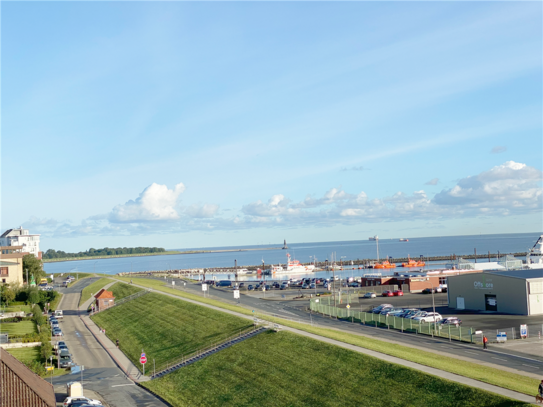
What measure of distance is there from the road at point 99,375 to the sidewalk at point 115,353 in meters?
0.59

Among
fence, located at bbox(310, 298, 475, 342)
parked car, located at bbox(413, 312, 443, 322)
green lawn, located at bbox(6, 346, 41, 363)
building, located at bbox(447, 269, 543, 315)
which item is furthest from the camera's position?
building, located at bbox(447, 269, 543, 315)

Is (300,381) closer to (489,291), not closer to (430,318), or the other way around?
(430,318)

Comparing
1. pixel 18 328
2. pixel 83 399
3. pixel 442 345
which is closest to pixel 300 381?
pixel 83 399

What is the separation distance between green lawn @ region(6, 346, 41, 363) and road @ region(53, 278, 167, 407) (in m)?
3.95

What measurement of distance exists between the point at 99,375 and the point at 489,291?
52455 mm

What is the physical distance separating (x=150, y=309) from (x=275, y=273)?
11067 cm

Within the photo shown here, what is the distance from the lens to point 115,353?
202 ft

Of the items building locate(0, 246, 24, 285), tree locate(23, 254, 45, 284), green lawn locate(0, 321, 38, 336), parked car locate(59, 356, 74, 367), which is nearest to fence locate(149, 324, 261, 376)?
parked car locate(59, 356, 74, 367)

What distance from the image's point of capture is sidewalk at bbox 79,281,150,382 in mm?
50688

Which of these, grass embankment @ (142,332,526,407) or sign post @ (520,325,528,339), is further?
sign post @ (520,325,528,339)

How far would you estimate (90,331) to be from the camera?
7719 centimetres

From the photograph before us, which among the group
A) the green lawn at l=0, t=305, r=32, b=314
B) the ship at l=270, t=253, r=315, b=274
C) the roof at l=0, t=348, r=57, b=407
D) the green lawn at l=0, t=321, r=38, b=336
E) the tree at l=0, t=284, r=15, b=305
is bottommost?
the ship at l=270, t=253, r=315, b=274

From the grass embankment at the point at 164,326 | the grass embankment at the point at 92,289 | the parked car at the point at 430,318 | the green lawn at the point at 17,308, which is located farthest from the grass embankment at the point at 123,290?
the parked car at the point at 430,318

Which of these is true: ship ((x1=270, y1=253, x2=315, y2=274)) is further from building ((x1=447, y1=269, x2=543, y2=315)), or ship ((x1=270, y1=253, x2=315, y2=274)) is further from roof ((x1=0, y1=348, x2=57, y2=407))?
roof ((x1=0, y1=348, x2=57, y2=407))
